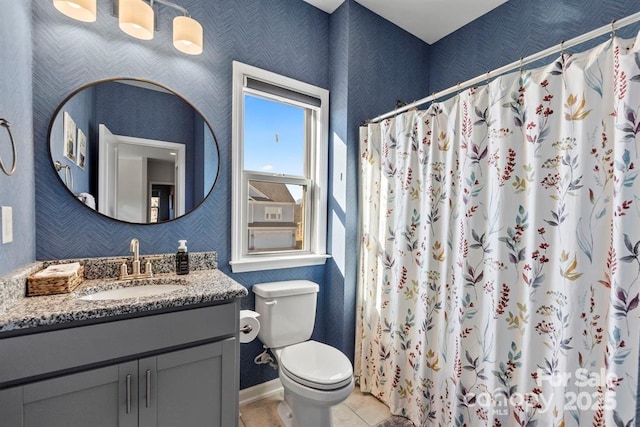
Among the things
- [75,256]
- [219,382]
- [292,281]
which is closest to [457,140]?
[292,281]

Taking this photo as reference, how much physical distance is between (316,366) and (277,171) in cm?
128

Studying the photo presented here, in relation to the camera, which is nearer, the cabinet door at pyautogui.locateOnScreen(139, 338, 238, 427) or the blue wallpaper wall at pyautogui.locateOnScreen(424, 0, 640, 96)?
the cabinet door at pyautogui.locateOnScreen(139, 338, 238, 427)

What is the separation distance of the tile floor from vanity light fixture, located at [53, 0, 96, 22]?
2240 mm

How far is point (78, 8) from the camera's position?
51.1 inches

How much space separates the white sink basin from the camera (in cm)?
133

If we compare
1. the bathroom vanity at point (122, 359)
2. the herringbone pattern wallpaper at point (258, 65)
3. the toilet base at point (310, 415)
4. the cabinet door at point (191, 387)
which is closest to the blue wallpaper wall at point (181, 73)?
the herringbone pattern wallpaper at point (258, 65)

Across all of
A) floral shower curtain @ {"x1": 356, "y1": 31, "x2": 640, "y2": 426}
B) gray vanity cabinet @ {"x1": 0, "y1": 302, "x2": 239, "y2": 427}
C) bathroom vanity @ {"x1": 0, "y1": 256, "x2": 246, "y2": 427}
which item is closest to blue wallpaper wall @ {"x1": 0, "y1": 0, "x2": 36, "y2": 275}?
bathroom vanity @ {"x1": 0, "y1": 256, "x2": 246, "y2": 427}

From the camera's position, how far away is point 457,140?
1546mm

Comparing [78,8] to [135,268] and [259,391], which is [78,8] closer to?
[135,268]

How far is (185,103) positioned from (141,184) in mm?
519

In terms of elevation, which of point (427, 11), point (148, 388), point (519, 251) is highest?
point (427, 11)

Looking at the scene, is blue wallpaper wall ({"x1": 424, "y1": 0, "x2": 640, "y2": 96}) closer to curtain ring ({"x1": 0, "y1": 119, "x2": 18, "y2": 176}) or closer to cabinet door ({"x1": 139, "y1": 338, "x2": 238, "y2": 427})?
cabinet door ({"x1": 139, "y1": 338, "x2": 238, "y2": 427})

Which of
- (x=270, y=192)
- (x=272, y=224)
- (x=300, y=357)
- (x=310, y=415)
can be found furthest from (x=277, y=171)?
(x=310, y=415)

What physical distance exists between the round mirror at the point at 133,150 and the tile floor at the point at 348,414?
4.24ft
